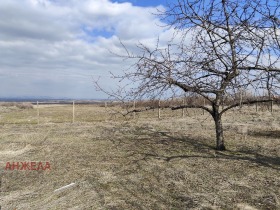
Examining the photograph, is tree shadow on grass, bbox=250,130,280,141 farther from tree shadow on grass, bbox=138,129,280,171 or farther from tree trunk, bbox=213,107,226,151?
tree trunk, bbox=213,107,226,151

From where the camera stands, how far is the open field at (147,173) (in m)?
4.64

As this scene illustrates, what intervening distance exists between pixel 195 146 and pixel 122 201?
3.92m

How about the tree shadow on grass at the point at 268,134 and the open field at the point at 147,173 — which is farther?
the tree shadow on grass at the point at 268,134

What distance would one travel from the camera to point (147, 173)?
6012 mm

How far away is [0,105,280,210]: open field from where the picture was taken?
464cm

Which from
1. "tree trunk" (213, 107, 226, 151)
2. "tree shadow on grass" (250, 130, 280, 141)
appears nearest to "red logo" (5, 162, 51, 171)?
"tree trunk" (213, 107, 226, 151)

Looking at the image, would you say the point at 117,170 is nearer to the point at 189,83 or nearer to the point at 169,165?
the point at 169,165

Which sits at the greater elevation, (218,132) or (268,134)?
(218,132)

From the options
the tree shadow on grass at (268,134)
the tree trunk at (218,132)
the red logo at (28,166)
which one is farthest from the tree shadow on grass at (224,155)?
the red logo at (28,166)

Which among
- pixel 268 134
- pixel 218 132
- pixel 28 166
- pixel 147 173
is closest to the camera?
pixel 147 173

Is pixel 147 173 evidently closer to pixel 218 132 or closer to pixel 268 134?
pixel 218 132

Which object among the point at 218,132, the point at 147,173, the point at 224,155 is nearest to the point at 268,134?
→ the point at 218,132

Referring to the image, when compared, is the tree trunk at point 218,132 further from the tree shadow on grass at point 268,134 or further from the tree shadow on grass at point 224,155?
the tree shadow on grass at point 268,134

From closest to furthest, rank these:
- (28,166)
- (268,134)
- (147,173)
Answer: (147,173) → (28,166) → (268,134)
